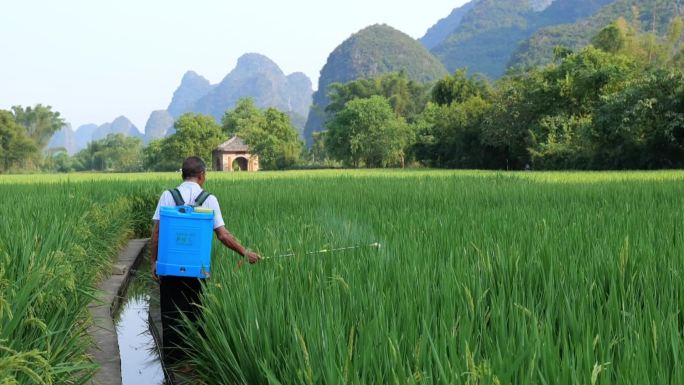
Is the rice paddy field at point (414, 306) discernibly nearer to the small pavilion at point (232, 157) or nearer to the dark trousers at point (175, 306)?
the dark trousers at point (175, 306)

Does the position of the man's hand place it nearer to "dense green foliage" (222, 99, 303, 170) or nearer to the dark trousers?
the dark trousers

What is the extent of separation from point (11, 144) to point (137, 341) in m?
68.2

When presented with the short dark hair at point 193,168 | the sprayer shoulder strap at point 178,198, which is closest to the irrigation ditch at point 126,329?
the sprayer shoulder strap at point 178,198

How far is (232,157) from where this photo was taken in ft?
210

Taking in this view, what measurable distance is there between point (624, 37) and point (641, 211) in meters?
37.7

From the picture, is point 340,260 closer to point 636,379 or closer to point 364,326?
point 364,326

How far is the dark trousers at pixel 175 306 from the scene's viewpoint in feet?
11.8

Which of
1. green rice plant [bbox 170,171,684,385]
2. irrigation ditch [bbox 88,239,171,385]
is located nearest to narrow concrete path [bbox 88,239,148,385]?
irrigation ditch [bbox 88,239,171,385]

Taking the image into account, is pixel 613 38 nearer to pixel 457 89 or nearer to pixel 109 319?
pixel 457 89

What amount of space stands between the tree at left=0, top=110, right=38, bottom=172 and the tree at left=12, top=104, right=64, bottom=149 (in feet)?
69.7

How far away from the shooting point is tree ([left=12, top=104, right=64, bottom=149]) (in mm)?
86438

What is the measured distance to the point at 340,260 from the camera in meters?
3.31

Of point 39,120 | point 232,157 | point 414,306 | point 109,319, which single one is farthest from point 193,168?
point 39,120

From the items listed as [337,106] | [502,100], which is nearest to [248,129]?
[337,106]
